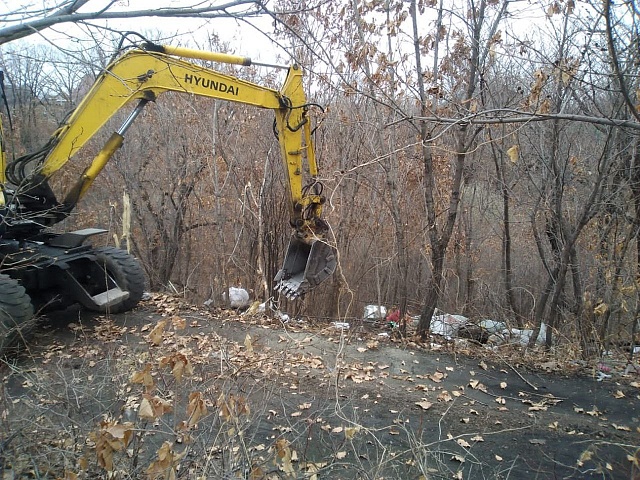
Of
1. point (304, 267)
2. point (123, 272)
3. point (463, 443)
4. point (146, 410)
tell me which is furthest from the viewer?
point (123, 272)

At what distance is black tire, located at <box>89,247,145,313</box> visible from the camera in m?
7.98

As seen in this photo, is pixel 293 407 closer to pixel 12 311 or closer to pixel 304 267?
pixel 304 267

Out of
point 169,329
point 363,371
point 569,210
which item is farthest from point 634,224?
point 169,329

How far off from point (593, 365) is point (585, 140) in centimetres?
351

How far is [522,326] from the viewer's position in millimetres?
9406

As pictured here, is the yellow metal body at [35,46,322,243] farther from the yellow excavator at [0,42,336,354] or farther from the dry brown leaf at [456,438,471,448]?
the dry brown leaf at [456,438,471,448]

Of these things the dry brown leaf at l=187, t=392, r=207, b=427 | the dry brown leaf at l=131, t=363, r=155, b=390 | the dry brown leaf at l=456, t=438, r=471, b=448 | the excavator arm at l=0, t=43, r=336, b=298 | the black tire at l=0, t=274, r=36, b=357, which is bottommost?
the dry brown leaf at l=456, t=438, r=471, b=448

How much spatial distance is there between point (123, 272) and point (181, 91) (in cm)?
296

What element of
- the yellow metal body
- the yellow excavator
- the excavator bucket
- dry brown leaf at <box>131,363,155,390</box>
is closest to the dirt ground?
dry brown leaf at <box>131,363,155,390</box>

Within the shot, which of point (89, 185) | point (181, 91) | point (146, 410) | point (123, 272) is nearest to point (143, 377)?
point (146, 410)

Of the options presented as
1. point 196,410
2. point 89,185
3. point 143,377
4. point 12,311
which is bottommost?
point 12,311

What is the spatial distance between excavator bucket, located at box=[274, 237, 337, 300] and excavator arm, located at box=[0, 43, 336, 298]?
0.04 ft

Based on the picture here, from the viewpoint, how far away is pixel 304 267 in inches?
291

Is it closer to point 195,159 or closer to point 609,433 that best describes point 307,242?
point 609,433
